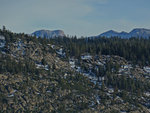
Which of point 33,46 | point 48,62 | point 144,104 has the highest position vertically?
point 33,46

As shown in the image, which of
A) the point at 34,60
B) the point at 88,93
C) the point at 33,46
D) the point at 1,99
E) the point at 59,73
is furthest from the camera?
the point at 33,46

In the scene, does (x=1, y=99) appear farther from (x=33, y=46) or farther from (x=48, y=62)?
(x=33, y=46)

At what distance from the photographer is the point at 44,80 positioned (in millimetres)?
72875

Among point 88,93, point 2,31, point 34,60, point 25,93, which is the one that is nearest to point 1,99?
point 25,93

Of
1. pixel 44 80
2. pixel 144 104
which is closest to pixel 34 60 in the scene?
pixel 44 80

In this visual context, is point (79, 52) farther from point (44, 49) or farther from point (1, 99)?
point (1, 99)

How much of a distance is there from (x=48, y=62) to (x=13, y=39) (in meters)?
23.6

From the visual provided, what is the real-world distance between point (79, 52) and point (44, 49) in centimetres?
1881

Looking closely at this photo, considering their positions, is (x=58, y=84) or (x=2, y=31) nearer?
(x=58, y=84)

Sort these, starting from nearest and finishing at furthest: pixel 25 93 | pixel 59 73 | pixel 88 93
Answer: pixel 25 93 → pixel 88 93 → pixel 59 73

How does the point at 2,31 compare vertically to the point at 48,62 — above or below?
above

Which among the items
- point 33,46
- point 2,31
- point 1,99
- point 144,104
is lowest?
point 144,104

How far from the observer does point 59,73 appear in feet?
268

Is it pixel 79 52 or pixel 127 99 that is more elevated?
pixel 79 52
